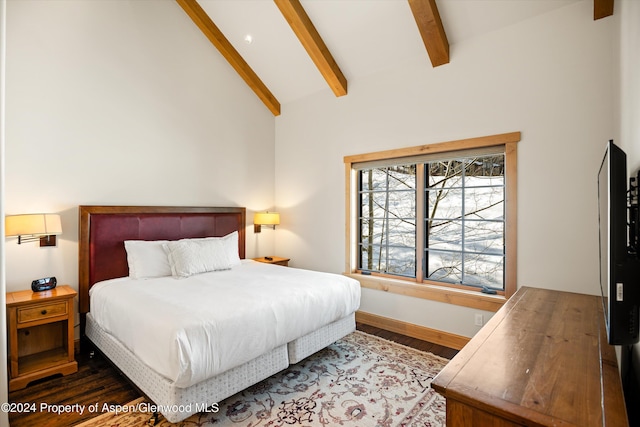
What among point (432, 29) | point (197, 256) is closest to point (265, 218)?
point (197, 256)

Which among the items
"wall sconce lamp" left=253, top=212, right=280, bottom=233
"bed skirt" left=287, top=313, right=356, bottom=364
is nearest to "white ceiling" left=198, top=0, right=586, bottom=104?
"wall sconce lamp" left=253, top=212, right=280, bottom=233

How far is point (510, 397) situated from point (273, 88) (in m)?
4.57

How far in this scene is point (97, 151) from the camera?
3229 millimetres

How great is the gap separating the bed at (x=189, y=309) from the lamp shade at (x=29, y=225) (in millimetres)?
416

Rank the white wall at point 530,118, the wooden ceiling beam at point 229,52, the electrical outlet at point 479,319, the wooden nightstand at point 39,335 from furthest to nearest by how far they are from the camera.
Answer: the wooden ceiling beam at point 229,52 → the electrical outlet at point 479,319 → the white wall at point 530,118 → the wooden nightstand at point 39,335

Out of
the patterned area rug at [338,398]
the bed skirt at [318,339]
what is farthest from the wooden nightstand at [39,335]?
the bed skirt at [318,339]

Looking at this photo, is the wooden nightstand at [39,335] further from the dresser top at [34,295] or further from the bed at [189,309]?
the bed at [189,309]

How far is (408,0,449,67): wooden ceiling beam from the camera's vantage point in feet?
9.34

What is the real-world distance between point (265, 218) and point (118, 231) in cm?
179

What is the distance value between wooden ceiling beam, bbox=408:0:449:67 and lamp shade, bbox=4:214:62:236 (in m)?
3.58

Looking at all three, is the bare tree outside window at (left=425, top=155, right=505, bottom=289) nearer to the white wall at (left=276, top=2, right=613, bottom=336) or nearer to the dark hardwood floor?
the white wall at (left=276, top=2, right=613, bottom=336)

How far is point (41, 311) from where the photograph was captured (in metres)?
2.53

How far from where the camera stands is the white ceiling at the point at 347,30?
292cm

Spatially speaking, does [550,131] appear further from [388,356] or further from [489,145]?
[388,356]
